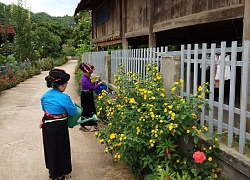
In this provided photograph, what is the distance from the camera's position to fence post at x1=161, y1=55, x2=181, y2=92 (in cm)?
372

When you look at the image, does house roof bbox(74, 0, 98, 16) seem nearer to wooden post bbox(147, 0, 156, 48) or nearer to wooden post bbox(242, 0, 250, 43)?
wooden post bbox(147, 0, 156, 48)

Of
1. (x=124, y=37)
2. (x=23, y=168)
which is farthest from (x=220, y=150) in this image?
(x=124, y=37)

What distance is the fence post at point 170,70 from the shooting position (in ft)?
12.2

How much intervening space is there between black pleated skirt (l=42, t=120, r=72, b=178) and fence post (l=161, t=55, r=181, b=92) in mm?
1535

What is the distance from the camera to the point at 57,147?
3.80 metres

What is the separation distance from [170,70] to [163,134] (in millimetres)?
1063

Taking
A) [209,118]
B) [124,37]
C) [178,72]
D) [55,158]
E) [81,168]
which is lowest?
[81,168]

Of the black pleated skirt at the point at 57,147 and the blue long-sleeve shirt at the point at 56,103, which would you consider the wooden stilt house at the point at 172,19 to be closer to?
the blue long-sleeve shirt at the point at 56,103

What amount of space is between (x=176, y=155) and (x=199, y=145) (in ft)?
0.96

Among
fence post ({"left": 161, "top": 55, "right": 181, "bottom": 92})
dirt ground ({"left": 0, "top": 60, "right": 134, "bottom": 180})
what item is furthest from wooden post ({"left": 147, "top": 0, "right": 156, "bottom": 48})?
fence post ({"left": 161, "top": 55, "right": 181, "bottom": 92})

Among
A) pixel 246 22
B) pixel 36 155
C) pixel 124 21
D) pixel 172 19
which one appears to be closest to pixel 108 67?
pixel 124 21

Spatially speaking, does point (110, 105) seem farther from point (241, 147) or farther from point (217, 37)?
point (217, 37)

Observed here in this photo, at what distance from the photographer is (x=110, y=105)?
453 centimetres

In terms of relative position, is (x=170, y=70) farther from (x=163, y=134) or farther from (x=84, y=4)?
(x=84, y=4)
